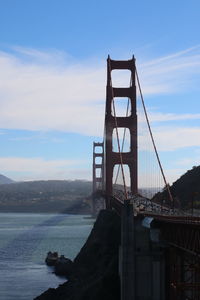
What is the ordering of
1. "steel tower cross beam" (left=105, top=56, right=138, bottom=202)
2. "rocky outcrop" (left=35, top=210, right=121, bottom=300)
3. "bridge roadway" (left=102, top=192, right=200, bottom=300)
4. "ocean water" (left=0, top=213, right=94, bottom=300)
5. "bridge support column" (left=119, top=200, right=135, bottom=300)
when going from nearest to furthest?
1. "bridge roadway" (left=102, top=192, right=200, bottom=300)
2. "bridge support column" (left=119, top=200, right=135, bottom=300)
3. "rocky outcrop" (left=35, top=210, right=121, bottom=300)
4. "ocean water" (left=0, top=213, right=94, bottom=300)
5. "steel tower cross beam" (left=105, top=56, right=138, bottom=202)

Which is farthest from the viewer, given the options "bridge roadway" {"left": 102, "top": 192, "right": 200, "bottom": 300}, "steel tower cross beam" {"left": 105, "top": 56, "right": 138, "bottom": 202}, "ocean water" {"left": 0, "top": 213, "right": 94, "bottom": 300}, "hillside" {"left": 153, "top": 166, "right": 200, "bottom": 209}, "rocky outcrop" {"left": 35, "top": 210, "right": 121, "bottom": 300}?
"hillside" {"left": 153, "top": 166, "right": 200, "bottom": 209}

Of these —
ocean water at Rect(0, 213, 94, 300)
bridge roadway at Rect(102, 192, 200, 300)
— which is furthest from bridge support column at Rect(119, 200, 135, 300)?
ocean water at Rect(0, 213, 94, 300)

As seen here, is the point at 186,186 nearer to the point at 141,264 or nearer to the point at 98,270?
the point at 98,270

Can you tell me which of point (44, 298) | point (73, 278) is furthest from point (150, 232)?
point (73, 278)

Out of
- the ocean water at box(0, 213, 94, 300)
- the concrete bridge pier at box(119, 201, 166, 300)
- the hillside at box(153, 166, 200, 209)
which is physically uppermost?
the hillside at box(153, 166, 200, 209)

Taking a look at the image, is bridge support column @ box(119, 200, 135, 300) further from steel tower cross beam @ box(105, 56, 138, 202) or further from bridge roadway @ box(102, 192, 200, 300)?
steel tower cross beam @ box(105, 56, 138, 202)

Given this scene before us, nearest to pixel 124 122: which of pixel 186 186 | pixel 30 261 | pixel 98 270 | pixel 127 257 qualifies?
pixel 186 186

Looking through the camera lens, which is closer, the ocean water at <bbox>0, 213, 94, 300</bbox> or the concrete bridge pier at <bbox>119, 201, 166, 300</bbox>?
the concrete bridge pier at <bbox>119, 201, 166, 300</bbox>

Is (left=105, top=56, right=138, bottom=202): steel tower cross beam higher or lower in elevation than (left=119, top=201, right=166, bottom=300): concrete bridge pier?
higher

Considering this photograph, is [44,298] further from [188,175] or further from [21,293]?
[188,175]
